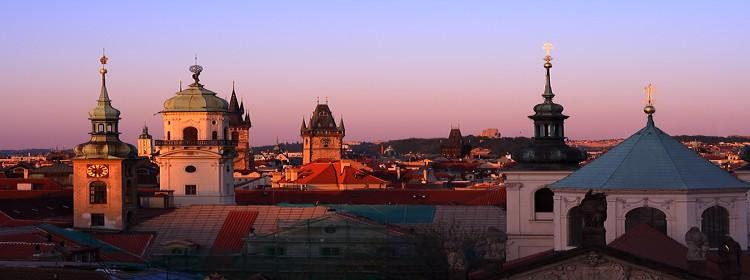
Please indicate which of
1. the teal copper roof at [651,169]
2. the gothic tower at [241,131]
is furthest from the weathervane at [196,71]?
the gothic tower at [241,131]

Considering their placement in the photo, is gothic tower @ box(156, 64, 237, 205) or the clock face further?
gothic tower @ box(156, 64, 237, 205)

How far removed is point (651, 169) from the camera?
44781mm

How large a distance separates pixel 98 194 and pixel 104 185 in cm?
48

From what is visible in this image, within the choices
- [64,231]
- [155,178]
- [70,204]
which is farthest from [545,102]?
[155,178]

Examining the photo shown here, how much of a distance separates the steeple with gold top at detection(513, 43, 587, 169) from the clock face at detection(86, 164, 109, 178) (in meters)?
20.0

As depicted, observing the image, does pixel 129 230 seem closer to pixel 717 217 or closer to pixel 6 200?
pixel 6 200

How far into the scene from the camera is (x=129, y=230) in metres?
66.2

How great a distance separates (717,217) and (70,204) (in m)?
46.7

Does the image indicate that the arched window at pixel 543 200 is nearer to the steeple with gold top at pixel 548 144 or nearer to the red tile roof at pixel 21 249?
the steeple with gold top at pixel 548 144

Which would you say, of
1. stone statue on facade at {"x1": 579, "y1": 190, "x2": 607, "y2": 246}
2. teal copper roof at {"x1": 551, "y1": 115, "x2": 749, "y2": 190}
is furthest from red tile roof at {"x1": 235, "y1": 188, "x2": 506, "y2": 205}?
stone statue on facade at {"x1": 579, "y1": 190, "x2": 607, "y2": 246}

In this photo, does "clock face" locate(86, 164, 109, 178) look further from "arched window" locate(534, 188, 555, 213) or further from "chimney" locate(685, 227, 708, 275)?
"chimney" locate(685, 227, 708, 275)

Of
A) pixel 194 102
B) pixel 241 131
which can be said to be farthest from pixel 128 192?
pixel 241 131

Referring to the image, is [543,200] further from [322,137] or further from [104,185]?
[322,137]

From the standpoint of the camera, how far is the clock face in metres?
66.9
